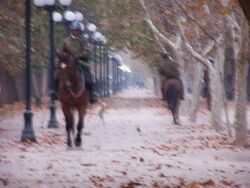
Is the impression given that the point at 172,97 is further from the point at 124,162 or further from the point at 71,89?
the point at 124,162

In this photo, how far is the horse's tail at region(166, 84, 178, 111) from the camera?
28.7 metres

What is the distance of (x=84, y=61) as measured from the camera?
56.0 ft

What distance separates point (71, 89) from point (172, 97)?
1218 centimetres

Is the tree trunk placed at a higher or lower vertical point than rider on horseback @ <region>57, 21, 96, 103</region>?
lower

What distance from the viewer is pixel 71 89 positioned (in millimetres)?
17156

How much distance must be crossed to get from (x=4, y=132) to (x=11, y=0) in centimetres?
1106

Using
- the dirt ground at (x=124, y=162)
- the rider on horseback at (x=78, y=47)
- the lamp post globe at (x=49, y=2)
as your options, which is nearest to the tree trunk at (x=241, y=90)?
the dirt ground at (x=124, y=162)

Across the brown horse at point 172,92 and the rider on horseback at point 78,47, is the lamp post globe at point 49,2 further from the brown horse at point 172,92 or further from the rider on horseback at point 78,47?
the rider on horseback at point 78,47

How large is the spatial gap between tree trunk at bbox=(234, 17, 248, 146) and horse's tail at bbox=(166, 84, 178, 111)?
9396 mm

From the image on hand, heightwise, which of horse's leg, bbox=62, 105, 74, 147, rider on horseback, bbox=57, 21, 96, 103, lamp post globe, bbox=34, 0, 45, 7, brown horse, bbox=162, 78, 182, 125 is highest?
lamp post globe, bbox=34, 0, 45, 7

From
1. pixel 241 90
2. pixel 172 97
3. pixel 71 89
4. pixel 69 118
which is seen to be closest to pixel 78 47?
pixel 71 89

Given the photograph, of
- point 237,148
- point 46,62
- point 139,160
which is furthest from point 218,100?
point 46,62

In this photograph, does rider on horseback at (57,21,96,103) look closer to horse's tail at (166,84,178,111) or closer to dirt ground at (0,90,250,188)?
dirt ground at (0,90,250,188)

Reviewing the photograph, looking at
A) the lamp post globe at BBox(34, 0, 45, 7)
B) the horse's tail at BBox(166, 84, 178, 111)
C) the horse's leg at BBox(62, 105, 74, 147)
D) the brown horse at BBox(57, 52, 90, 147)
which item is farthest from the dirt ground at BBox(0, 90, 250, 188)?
the horse's tail at BBox(166, 84, 178, 111)
